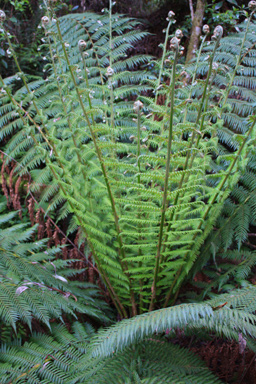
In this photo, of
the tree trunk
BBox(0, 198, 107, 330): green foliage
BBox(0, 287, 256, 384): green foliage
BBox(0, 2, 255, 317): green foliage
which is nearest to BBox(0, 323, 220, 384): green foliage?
BBox(0, 287, 256, 384): green foliage

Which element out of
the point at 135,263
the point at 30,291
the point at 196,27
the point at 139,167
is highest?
the point at 196,27

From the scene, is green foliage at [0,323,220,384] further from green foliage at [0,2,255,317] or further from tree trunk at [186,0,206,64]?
tree trunk at [186,0,206,64]

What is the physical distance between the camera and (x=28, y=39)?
3.73 m

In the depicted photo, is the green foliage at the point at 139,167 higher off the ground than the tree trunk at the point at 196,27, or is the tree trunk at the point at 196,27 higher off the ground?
the tree trunk at the point at 196,27

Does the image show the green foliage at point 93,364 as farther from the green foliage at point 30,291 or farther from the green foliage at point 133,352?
the green foliage at point 30,291

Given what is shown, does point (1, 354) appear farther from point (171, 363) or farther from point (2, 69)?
point (2, 69)

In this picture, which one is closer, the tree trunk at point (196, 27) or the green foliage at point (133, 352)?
the green foliage at point (133, 352)

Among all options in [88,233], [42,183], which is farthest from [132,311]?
[42,183]

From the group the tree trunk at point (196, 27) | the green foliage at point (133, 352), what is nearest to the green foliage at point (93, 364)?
the green foliage at point (133, 352)

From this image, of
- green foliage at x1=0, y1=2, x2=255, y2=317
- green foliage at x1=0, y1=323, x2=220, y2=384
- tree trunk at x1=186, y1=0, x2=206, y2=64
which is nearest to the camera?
green foliage at x1=0, y1=323, x2=220, y2=384

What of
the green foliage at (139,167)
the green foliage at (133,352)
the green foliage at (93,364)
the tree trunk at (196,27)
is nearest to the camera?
the green foliage at (133,352)

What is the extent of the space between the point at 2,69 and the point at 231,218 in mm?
3054

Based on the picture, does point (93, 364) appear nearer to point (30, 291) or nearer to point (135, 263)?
point (30, 291)

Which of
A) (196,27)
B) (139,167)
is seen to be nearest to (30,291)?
(139,167)
